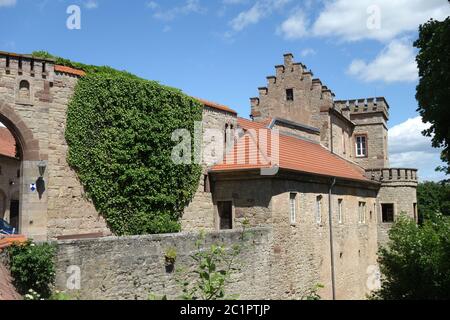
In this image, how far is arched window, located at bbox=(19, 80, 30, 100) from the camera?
1455 cm

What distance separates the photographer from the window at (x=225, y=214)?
1887 cm

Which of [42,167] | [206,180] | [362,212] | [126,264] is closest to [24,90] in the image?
[42,167]

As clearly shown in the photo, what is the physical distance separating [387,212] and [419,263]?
9.93 metres

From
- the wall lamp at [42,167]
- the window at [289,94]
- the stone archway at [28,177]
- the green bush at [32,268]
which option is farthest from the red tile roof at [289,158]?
the green bush at [32,268]

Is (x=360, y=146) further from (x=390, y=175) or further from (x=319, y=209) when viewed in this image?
(x=319, y=209)

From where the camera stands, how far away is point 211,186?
19344mm

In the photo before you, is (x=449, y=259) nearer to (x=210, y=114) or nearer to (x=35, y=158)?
(x=210, y=114)

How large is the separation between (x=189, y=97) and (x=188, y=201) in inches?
158

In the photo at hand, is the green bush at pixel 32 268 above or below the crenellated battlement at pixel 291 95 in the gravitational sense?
below

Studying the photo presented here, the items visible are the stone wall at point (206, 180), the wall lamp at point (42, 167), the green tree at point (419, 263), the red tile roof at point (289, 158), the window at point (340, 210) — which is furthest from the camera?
the window at point (340, 210)

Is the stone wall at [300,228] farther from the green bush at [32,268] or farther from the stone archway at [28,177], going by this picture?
the green bush at [32,268]

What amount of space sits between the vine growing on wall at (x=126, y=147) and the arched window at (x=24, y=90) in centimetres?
→ 131

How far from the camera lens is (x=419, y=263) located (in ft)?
65.7

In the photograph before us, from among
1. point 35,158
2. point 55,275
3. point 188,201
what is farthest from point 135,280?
point 188,201
